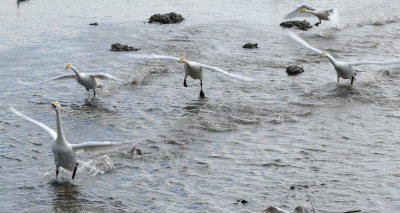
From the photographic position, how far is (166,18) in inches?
1176

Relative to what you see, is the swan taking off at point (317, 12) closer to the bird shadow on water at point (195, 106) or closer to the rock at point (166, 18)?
the rock at point (166, 18)

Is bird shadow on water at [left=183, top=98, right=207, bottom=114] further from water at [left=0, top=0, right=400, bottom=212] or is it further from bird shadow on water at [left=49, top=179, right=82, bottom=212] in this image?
bird shadow on water at [left=49, top=179, right=82, bottom=212]

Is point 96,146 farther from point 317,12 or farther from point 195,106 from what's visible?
point 317,12

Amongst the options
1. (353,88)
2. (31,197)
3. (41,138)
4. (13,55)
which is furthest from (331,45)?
(31,197)

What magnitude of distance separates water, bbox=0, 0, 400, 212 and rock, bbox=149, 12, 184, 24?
538mm

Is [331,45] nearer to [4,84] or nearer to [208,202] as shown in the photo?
[4,84]

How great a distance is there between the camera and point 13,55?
23859mm

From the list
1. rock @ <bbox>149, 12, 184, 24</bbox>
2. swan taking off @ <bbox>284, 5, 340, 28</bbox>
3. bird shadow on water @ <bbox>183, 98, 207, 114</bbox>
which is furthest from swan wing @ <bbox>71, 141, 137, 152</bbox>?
rock @ <bbox>149, 12, 184, 24</bbox>

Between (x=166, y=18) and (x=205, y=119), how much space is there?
13.6 metres

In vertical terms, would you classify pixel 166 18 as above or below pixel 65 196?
above

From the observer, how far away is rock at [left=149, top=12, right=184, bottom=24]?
29.8 m

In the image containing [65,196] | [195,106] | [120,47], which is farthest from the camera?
[120,47]

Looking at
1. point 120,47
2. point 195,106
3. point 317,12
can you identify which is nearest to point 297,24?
point 317,12

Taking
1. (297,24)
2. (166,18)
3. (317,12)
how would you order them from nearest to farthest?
(317,12) → (297,24) → (166,18)
